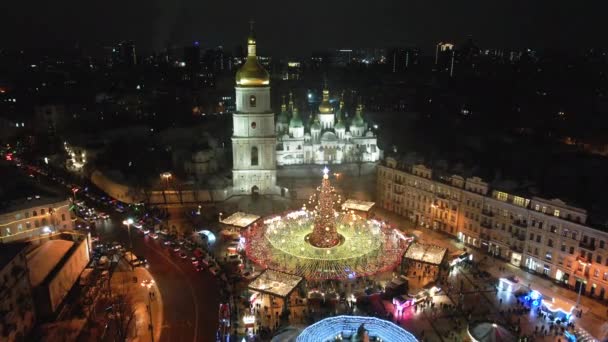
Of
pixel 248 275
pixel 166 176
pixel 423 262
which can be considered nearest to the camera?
pixel 423 262

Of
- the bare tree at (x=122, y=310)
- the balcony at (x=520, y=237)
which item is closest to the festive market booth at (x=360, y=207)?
the balcony at (x=520, y=237)

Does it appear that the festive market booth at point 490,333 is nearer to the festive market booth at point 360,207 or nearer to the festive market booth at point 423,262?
the festive market booth at point 423,262

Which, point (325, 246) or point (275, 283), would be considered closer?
point (275, 283)

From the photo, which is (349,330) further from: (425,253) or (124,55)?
(124,55)

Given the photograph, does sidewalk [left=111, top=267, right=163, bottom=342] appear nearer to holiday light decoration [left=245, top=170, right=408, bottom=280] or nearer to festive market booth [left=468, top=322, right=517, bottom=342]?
holiday light decoration [left=245, top=170, right=408, bottom=280]

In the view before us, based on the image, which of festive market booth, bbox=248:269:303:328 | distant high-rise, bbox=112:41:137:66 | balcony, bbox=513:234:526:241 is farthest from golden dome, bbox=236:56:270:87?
distant high-rise, bbox=112:41:137:66

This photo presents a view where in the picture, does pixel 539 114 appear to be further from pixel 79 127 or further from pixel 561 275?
pixel 79 127

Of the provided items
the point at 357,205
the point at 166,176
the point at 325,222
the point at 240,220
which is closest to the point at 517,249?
the point at 357,205
